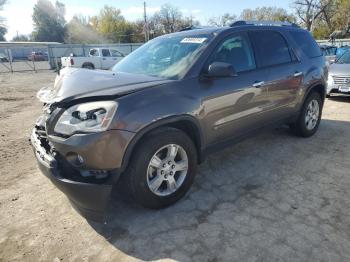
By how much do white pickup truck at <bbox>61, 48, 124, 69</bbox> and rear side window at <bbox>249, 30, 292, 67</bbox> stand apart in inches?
655

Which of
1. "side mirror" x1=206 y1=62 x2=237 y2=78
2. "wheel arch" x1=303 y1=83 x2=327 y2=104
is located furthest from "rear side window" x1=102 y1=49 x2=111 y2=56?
"side mirror" x1=206 y1=62 x2=237 y2=78

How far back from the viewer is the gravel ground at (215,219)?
8.95 ft

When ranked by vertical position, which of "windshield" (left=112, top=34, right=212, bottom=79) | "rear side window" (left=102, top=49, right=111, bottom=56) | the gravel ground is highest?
"rear side window" (left=102, top=49, right=111, bottom=56)

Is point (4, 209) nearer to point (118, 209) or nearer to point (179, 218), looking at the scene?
point (118, 209)

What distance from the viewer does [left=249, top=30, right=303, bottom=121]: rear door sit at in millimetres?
4328

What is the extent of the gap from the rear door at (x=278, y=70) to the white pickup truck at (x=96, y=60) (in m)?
16.7

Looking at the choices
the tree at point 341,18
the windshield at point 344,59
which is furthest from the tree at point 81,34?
the windshield at point 344,59

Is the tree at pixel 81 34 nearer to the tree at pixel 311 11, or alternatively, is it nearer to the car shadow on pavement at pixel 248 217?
the tree at pixel 311 11

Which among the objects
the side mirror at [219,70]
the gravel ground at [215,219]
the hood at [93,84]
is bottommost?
the gravel ground at [215,219]

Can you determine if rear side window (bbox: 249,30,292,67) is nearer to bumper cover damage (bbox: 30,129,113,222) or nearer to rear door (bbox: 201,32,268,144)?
rear door (bbox: 201,32,268,144)

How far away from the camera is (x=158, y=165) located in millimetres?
3162

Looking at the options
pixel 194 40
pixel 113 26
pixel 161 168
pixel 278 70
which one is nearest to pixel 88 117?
pixel 161 168

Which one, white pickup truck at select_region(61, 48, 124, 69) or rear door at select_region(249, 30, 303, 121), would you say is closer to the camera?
rear door at select_region(249, 30, 303, 121)

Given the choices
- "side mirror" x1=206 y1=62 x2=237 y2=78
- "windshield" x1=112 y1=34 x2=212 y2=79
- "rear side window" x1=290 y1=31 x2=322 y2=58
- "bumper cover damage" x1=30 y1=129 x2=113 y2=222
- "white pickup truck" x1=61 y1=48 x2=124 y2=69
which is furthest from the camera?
"white pickup truck" x1=61 y1=48 x2=124 y2=69
